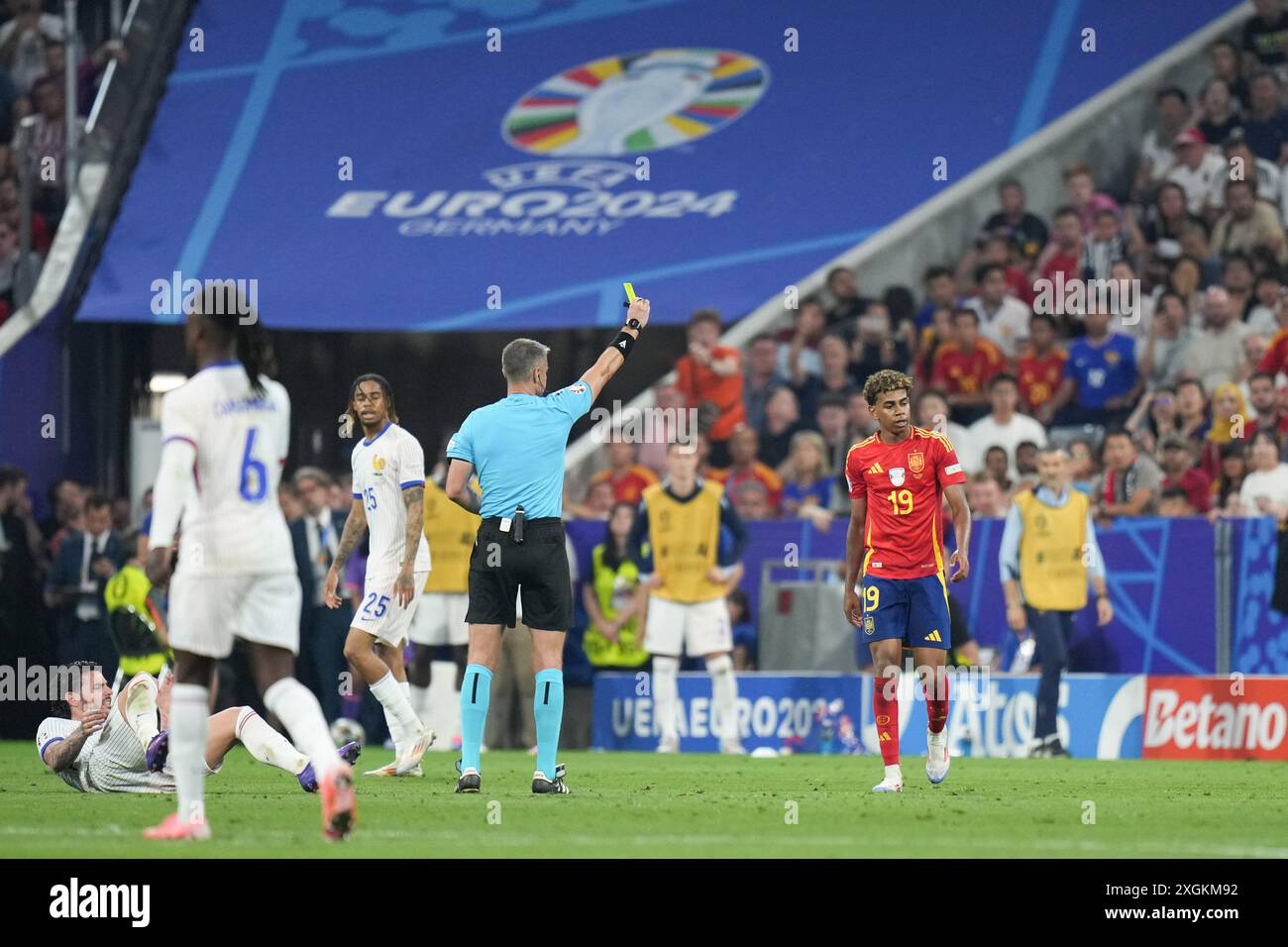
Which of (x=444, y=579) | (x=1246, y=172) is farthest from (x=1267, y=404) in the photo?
(x=444, y=579)

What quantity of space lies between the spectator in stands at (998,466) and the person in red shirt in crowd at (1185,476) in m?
1.45

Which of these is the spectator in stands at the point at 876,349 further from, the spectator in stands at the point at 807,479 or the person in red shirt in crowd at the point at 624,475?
the person in red shirt in crowd at the point at 624,475

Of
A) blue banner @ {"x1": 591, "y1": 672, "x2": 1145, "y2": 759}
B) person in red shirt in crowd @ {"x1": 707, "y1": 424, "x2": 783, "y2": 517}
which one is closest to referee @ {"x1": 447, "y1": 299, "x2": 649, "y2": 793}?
blue banner @ {"x1": 591, "y1": 672, "x2": 1145, "y2": 759}

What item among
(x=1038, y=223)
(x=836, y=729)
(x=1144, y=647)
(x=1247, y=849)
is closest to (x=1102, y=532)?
(x=1144, y=647)

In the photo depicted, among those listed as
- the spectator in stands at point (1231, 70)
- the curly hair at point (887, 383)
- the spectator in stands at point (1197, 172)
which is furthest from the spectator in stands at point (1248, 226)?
the curly hair at point (887, 383)

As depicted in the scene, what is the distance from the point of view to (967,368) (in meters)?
20.7

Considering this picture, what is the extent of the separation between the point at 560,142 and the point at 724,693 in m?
8.48

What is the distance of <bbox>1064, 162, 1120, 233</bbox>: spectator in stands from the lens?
21750mm

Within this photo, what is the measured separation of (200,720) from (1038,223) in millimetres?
14871

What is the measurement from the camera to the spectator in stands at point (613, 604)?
757 inches

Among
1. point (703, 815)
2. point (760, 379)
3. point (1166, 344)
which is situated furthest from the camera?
point (760, 379)

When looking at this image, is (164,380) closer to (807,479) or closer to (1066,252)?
(807,479)

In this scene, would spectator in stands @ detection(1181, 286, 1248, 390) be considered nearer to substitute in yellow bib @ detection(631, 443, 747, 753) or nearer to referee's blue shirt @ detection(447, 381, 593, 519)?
substitute in yellow bib @ detection(631, 443, 747, 753)
